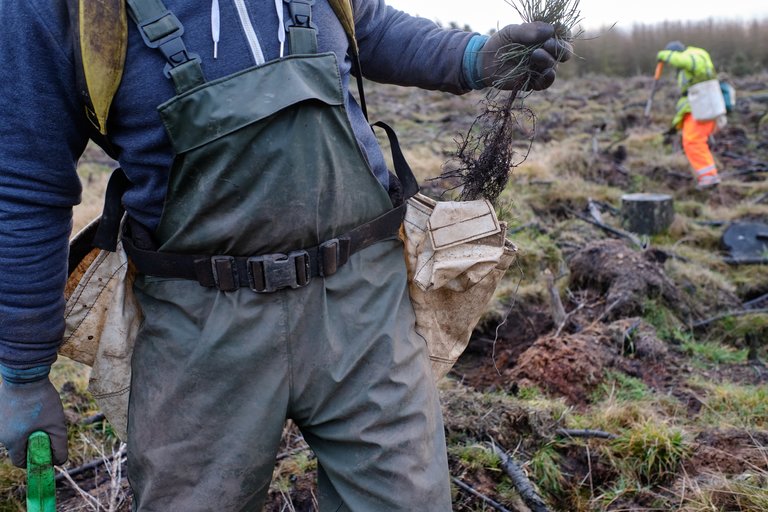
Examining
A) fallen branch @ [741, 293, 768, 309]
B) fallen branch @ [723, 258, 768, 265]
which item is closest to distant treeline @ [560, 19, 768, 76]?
fallen branch @ [723, 258, 768, 265]

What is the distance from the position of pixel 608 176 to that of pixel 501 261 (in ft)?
24.3

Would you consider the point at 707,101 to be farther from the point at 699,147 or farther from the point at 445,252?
the point at 445,252

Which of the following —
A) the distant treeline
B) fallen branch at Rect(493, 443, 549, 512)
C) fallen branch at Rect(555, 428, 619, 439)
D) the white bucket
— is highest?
fallen branch at Rect(493, 443, 549, 512)

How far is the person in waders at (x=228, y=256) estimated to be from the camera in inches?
54.0

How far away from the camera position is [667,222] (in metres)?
6.48

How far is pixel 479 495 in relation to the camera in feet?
8.05

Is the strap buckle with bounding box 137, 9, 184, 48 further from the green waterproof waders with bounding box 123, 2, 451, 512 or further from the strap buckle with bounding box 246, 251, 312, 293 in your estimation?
the strap buckle with bounding box 246, 251, 312, 293

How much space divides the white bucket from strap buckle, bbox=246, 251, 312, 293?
8.13m

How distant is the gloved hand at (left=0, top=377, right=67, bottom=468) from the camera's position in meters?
1.58

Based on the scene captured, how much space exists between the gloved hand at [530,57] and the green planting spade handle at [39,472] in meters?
1.51

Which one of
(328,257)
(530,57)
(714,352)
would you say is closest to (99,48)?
(328,257)

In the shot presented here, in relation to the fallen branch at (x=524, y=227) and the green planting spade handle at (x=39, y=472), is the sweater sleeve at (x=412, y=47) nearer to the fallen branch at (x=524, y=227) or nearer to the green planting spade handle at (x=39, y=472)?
the green planting spade handle at (x=39, y=472)

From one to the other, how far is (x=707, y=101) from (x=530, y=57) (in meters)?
7.59

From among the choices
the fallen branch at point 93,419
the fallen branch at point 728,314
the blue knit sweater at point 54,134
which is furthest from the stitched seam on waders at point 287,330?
the fallen branch at point 728,314
